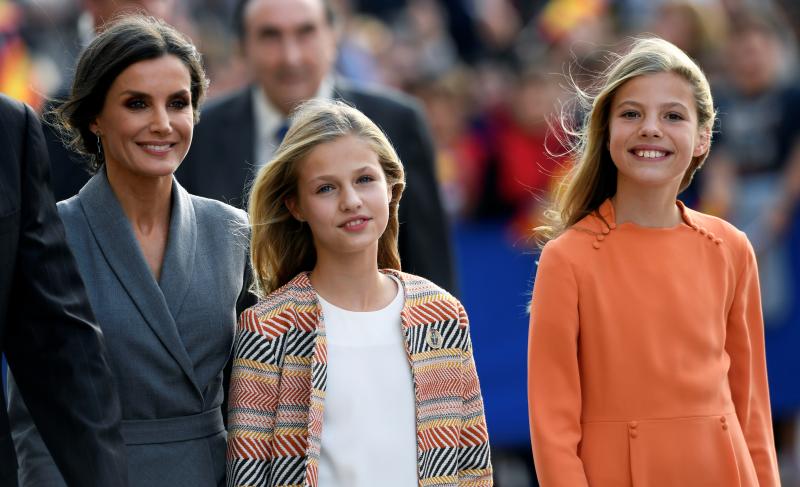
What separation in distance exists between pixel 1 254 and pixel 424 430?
3.77 feet

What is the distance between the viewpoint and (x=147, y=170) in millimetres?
4125

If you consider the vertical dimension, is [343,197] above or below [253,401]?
above

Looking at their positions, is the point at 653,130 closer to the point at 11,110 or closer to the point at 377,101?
the point at 11,110

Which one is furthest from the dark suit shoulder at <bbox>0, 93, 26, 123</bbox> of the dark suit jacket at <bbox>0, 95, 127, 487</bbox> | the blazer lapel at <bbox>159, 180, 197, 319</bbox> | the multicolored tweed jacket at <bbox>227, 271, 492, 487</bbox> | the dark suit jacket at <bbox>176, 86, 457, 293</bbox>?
the dark suit jacket at <bbox>176, 86, 457, 293</bbox>

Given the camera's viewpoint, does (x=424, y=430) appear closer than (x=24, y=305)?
No

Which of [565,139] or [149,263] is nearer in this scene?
[149,263]

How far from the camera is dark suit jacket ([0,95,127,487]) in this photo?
365 centimetres

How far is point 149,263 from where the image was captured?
13.7 ft

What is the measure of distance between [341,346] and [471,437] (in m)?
0.41

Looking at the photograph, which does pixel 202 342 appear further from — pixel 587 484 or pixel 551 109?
pixel 551 109

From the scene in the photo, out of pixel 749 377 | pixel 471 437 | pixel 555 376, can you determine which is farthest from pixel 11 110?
pixel 749 377

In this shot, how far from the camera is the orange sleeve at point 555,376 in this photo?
412 centimetres

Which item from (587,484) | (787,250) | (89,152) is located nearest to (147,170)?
(89,152)

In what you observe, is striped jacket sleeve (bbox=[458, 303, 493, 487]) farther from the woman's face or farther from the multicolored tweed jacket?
the woman's face
